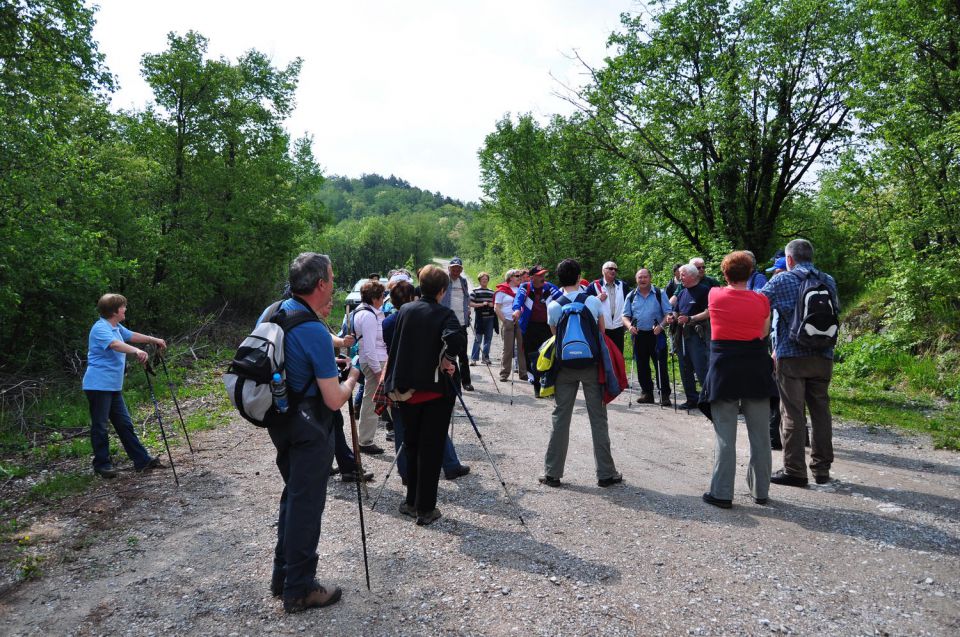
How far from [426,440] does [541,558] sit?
124cm

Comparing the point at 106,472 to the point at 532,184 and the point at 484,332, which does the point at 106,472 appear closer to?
the point at 484,332

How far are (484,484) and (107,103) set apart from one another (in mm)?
14064

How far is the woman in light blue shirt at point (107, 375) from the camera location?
596cm

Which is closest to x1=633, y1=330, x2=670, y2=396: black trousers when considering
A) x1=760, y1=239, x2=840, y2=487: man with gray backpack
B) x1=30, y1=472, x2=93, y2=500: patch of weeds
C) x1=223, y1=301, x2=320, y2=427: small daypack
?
x1=760, y1=239, x2=840, y2=487: man with gray backpack

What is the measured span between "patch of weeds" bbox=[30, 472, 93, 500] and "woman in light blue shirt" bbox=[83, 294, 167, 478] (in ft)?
0.63

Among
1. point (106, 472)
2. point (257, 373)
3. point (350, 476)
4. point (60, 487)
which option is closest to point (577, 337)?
point (350, 476)

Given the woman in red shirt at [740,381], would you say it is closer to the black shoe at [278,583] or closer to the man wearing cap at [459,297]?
the black shoe at [278,583]

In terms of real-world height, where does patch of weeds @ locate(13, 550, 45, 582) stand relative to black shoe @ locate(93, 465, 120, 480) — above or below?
below

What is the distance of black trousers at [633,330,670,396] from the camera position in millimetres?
9164

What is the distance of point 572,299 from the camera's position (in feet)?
18.3

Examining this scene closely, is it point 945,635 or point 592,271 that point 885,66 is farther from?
point 592,271

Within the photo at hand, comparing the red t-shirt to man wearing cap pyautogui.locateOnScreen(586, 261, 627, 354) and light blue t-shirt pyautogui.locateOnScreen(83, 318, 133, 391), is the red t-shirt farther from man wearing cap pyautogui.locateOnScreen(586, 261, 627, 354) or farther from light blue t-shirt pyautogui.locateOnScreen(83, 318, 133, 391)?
light blue t-shirt pyautogui.locateOnScreen(83, 318, 133, 391)

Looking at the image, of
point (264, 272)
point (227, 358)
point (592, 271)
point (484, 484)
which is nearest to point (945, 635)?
point (484, 484)

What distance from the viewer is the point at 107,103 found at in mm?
13836
